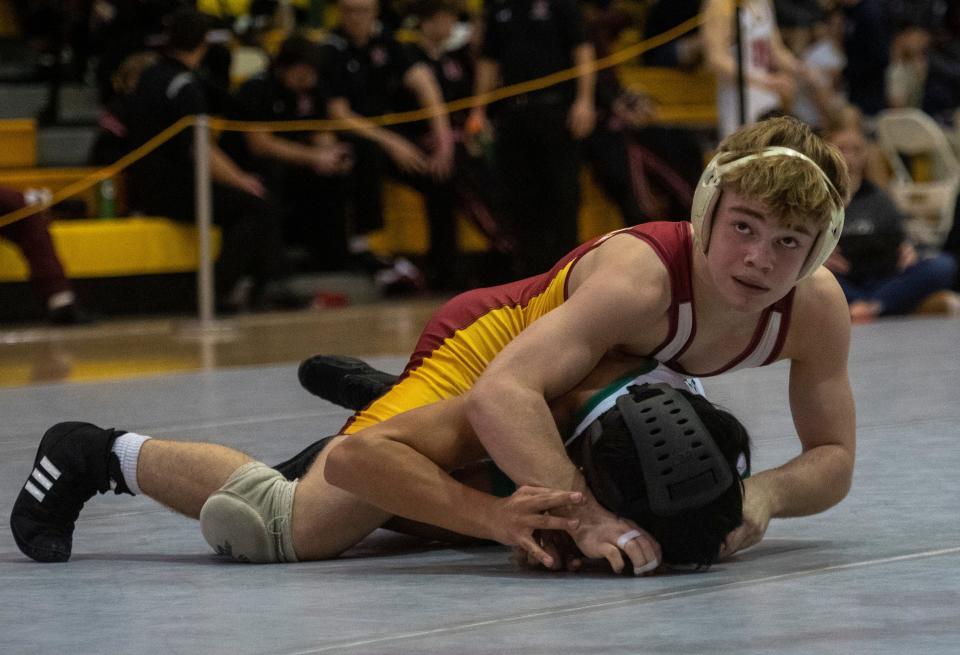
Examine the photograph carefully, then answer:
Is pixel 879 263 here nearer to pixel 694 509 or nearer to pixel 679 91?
pixel 679 91

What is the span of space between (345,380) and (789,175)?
1464mm

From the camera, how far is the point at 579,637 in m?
2.44

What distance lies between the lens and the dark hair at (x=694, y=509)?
2771mm

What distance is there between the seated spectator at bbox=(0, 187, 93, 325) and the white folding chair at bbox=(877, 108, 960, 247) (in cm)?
514

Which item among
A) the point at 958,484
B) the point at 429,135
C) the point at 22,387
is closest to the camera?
the point at 958,484

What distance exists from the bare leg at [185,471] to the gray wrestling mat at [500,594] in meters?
0.11

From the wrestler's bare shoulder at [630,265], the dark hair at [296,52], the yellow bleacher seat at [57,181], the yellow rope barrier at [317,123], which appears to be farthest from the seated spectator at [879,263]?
the wrestler's bare shoulder at [630,265]

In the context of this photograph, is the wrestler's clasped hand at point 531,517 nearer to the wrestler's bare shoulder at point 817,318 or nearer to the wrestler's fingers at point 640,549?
the wrestler's fingers at point 640,549

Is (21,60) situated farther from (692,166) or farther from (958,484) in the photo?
(958,484)

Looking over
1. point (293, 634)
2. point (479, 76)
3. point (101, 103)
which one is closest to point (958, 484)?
point (293, 634)

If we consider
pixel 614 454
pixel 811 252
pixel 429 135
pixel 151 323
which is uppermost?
pixel 811 252

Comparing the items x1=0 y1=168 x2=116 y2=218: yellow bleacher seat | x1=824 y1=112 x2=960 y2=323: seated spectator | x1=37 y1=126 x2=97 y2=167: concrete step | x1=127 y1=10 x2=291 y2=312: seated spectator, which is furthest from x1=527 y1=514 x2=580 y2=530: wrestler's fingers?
x1=37 y1=126 x2=97 y2=167: concrete step

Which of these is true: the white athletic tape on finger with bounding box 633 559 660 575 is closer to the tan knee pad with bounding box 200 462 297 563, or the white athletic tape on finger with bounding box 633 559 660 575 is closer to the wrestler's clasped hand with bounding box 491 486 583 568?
the wrestler's clasped hand with bounding box 491 486 583 568

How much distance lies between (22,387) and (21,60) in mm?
4804
